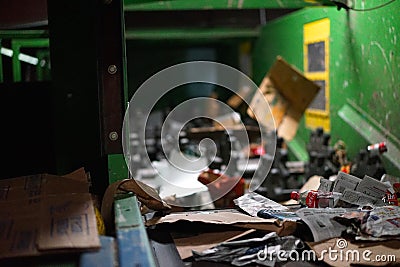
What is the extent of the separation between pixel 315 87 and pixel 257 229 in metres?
1.81

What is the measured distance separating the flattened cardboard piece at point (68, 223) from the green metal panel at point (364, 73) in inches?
57.1

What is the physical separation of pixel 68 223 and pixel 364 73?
1841 mm

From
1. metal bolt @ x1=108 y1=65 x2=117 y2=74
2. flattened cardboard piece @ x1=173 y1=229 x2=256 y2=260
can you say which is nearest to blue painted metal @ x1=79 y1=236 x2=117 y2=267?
flattened cardboard piece @ x1=173 y1=229 x2=256 y2=260

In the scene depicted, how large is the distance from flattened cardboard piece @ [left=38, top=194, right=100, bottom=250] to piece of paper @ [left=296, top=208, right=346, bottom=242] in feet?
1.74

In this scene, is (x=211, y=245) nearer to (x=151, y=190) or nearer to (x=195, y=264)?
(x=195, y=264)

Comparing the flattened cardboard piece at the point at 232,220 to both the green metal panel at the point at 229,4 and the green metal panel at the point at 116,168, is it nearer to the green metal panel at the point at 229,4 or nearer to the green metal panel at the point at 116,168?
the green metal panel at the point at 116,168

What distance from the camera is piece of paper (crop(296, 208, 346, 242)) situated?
1283 mm

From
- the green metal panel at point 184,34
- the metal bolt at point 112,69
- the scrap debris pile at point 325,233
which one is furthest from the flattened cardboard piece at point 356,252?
the green metal panel at point 184,34

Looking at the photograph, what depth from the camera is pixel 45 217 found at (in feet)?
3.74

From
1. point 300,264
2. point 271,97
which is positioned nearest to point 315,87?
point 271,97

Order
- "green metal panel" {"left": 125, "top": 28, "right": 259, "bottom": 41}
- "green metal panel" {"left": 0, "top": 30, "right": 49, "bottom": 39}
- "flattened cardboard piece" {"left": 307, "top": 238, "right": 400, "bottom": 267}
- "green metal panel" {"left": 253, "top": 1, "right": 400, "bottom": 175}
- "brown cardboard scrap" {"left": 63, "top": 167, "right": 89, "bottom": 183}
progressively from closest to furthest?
"flattened cardboard piece" {"left": 307, "top": 238, "right": 400, "bottom": 267} < "brown cardboard scrap" {"left": 63, "top": 167, "right": 89, "bottom": 183} < "green metal panel" {"left": 0, "top": 30, "right": 49, "bottom": 39} < "green metal panel" {"left": 253, "top": 1, "right": 400, "bottom": 175} < "green metal panel" {"left": 125, "top": 28, "right": 259, "bottom": 41}

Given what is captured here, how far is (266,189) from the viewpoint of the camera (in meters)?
2.76

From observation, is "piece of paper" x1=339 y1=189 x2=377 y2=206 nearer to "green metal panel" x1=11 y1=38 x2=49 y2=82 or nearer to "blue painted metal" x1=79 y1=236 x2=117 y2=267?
"blue painted metal" x1=79 y1=236 x2=117 y2=267

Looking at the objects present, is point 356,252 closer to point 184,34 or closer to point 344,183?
point 344,183
